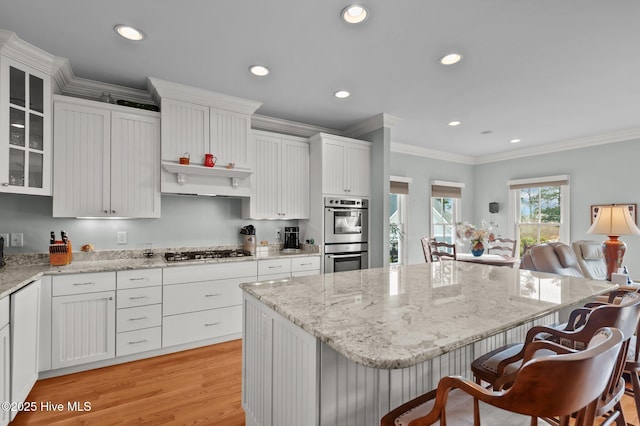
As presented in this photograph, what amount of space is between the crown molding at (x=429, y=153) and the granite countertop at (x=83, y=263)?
3175 mm

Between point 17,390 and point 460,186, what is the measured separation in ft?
21.7

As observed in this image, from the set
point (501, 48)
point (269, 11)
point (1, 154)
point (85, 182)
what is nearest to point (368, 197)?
point (501, 48)

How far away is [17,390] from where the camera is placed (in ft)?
6.34

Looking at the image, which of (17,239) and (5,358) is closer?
(5,358)

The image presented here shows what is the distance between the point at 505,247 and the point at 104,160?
5.89m

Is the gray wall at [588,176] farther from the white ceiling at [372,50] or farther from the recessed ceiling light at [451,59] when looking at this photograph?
the recessed ceiling light at [451,59]

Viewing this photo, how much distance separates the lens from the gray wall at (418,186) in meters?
5.61

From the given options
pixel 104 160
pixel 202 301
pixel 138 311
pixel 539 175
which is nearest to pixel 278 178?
pixel 202 301

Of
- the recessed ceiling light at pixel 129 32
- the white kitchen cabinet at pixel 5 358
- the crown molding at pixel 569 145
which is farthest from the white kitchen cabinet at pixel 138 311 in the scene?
the crown molding at pixel 569 145

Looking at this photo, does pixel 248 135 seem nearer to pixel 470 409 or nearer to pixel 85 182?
pixel 85 182

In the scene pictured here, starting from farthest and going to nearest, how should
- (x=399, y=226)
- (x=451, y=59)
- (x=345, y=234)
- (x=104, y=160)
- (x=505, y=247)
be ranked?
(x=399, y=226), (x=505, y=247), (x=345, y=234), (x=104, y=160), (x=451, y=59)

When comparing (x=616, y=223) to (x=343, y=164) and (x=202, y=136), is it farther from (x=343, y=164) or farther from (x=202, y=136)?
(x=202, y=136)

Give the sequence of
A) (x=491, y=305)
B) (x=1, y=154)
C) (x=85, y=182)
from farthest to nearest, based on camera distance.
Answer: (x=85, y=182)
(x=1, y=154)
(x=491, y=305)

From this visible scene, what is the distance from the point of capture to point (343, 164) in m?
4.05
